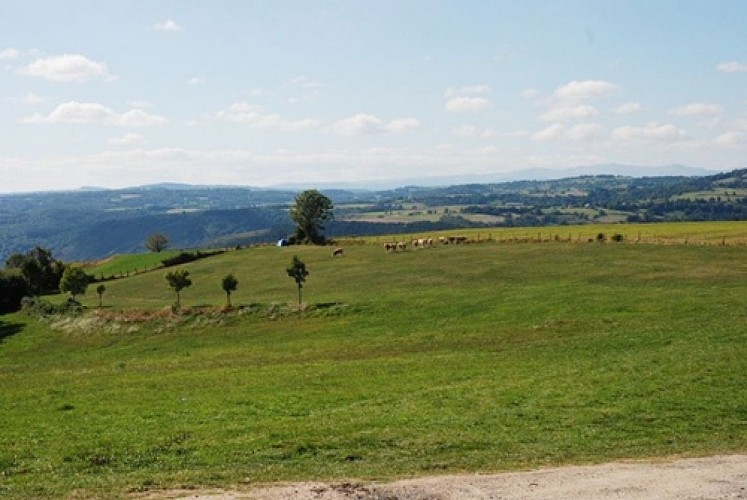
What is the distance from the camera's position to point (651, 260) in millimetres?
75375

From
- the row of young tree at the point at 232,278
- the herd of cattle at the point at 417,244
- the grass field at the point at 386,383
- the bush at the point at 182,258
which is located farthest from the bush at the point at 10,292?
the herd of cattle at the point at 417,244

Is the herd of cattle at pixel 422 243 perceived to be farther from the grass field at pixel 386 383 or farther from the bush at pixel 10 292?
the bush at pixel 10 292

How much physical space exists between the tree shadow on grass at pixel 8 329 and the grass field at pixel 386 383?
11.7 inches

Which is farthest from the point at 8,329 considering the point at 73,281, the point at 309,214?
the point at 309,214

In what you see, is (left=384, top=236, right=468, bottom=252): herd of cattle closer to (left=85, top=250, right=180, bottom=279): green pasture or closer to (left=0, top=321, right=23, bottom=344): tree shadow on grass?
(left=85, top=250, right=180, bottom=279): green pasture

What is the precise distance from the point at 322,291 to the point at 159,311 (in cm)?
1739

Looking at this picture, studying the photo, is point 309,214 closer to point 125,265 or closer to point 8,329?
point 125,265

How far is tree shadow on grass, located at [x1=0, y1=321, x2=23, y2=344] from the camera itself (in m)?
67.4

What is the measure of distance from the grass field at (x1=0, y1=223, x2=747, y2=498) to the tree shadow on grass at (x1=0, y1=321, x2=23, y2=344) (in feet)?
0.98

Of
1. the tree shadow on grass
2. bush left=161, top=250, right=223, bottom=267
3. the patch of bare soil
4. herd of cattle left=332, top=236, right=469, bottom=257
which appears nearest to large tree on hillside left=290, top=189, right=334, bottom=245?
bush left=161, top=250, right=223, bottom=267

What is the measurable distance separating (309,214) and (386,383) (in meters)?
104

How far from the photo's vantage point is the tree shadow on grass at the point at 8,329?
67.4 m

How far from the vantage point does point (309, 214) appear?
135 m

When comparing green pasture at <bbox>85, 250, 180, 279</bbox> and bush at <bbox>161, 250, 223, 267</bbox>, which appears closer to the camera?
bush at <bbox>161, 250, 223, 267</bbox>
